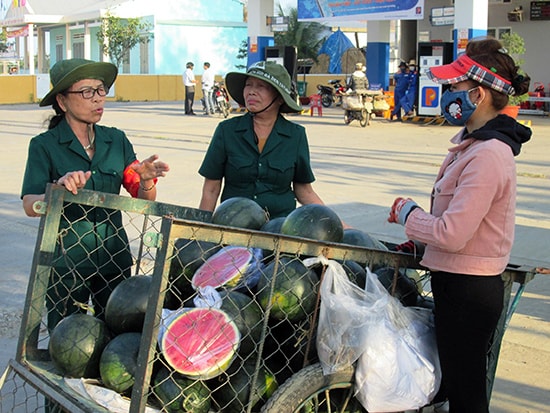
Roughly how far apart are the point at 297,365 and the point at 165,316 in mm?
703

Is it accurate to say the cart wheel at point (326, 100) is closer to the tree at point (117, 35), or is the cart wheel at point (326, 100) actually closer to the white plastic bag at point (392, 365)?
the tree at point (117, 35)

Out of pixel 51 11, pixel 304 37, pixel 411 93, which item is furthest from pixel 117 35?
pixel 411 93

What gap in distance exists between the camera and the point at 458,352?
Answer: 3.29 m

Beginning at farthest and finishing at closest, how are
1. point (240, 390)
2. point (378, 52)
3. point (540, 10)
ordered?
point (378, 52), point (540, 10), point (240, 390)

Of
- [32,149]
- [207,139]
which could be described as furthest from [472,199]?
[207,139]

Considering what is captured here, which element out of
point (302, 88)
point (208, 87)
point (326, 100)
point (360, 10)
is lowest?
point (326, 100)

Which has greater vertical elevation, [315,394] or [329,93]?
[329,93]

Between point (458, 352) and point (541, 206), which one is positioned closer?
point (458, 352)

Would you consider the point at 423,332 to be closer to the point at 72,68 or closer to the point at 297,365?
the point at 297,365

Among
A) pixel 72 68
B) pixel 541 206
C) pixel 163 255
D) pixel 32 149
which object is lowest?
pixel 541 206

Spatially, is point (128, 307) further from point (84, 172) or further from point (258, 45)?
point (258, 45)

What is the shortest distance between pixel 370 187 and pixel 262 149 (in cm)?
737

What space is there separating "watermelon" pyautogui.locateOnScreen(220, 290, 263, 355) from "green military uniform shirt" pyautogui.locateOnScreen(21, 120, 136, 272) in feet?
2.70

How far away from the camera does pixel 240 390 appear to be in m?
3.22
